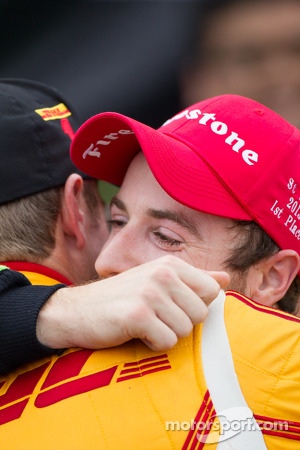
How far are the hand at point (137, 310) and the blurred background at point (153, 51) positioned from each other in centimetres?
321

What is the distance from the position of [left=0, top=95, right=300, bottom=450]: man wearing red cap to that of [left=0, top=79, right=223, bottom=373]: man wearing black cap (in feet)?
0.21

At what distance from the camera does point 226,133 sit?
216 cm

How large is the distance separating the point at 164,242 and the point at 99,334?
512 millimetres

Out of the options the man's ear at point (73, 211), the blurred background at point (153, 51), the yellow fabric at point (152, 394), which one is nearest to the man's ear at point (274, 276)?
the yellow fabric at point (152, 394)

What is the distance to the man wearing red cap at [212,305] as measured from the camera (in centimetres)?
160

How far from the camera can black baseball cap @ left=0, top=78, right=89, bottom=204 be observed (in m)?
2.34

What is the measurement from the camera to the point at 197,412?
5.21 feet

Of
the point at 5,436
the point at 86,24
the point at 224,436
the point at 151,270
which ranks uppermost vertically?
the point at 151,270

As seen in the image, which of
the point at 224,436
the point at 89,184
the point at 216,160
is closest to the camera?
the point at 224,436

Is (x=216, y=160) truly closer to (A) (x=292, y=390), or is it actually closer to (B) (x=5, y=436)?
(A) (x=292, y=390)

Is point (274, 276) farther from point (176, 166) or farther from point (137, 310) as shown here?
point (137, 310)

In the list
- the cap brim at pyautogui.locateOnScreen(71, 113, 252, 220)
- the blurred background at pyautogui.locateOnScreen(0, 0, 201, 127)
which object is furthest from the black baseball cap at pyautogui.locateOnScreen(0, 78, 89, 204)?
the blurred background at pyautogui.locateOnScreen(0, 0, 201, 127)

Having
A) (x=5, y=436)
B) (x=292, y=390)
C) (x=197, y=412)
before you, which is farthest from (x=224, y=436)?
(x=5, y=436)

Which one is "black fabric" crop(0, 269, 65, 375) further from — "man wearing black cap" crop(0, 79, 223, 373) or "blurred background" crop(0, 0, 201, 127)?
"blurred background" crop(0, 0, 201, 127)
